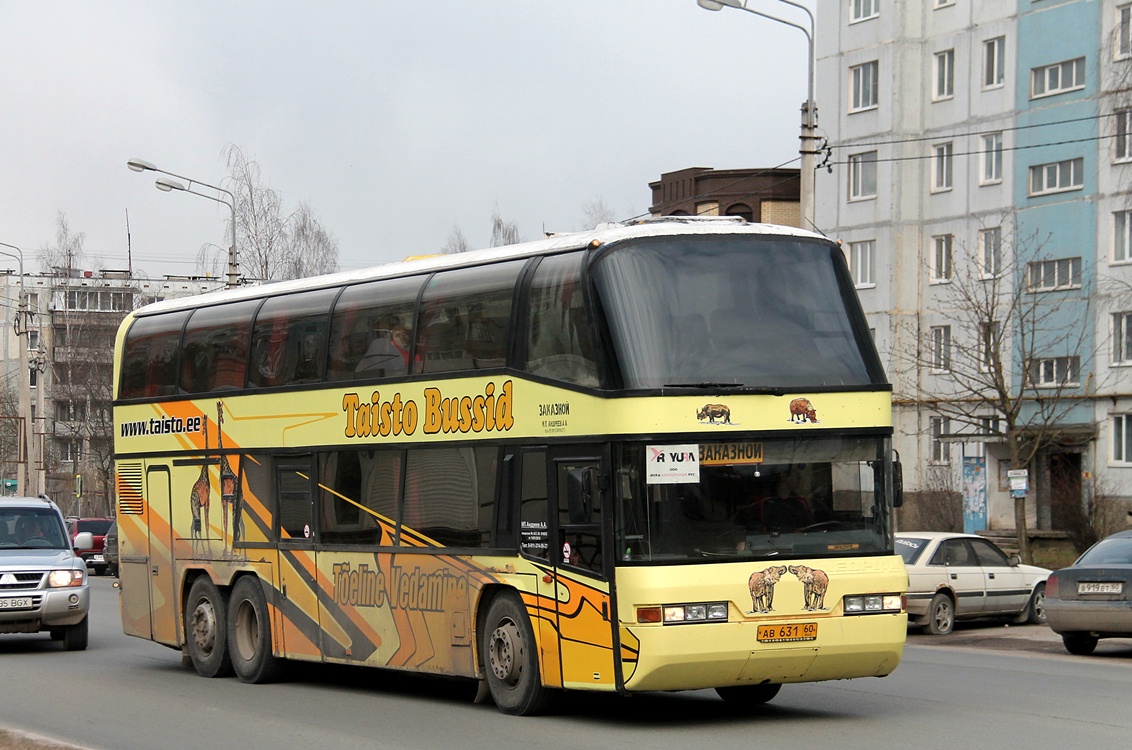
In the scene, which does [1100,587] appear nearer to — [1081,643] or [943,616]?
[1081,643]

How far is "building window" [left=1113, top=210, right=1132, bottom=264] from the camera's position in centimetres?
5412

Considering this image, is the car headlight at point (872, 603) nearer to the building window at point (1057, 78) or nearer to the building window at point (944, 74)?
the building window at point (1057, 78)

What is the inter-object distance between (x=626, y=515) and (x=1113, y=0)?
46.9 meters

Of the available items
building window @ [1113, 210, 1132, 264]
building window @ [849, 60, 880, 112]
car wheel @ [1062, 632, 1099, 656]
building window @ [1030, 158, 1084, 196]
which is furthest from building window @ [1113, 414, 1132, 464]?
car wheel @ [1062, 632, 1099, 656]

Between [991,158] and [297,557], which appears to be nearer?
[297,557]

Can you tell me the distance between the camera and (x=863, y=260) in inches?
2500

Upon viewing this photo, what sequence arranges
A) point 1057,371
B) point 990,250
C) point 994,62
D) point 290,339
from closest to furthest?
point 290,339 → point 1057,371 → point 990,250 → point 994,62

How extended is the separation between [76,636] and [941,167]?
45404 mm

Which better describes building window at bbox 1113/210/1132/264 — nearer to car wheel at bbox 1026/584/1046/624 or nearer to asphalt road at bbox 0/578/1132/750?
car wheel at bbox 1026/584/1046/624

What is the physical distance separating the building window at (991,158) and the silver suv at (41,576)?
4313 centimetres

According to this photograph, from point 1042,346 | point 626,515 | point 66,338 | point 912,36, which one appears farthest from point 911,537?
point 66,338

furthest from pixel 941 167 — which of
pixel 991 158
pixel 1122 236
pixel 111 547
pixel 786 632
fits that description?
pixel 786 632

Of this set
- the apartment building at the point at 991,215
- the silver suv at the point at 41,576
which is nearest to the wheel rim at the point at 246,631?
the silver suv at the point at 41,576

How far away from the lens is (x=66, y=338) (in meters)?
88.9
